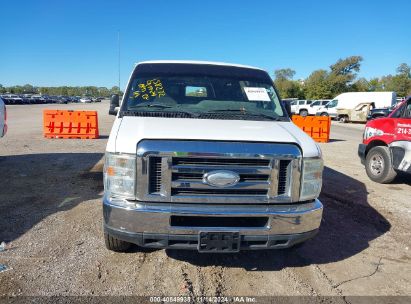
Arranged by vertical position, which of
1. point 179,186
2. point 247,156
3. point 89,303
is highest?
point 247,156

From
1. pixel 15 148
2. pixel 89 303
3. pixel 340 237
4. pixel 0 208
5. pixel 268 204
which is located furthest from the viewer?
pixel 15 148

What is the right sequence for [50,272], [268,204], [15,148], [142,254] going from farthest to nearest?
[15,148] < [142,254] < [50,272] < [268,204]

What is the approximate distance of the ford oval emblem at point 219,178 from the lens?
10.3 feet

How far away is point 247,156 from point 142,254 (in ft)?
5.86

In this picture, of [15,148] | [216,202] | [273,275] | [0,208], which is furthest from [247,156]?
[15,148]

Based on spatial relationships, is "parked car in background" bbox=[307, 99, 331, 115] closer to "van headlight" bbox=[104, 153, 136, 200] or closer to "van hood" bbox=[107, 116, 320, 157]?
"van hood" bbox=[107, 116, 320, 157]

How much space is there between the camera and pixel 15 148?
10.9 m

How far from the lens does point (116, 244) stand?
3846 mm

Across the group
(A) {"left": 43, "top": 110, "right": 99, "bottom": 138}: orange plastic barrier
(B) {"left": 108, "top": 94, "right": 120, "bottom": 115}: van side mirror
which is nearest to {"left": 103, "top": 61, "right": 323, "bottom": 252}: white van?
(B) {"left": 108, "top": 94, "right": 120, "bottom": 115}: van side mirror

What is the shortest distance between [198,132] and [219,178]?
0.50 metres

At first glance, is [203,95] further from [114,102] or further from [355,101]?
[355,101]

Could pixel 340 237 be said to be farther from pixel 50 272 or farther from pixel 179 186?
pixel 50 272

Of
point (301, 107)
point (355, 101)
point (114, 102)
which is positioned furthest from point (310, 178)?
point (301, 107)

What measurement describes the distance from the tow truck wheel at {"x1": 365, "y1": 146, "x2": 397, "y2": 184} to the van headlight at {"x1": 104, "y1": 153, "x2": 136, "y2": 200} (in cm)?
642
